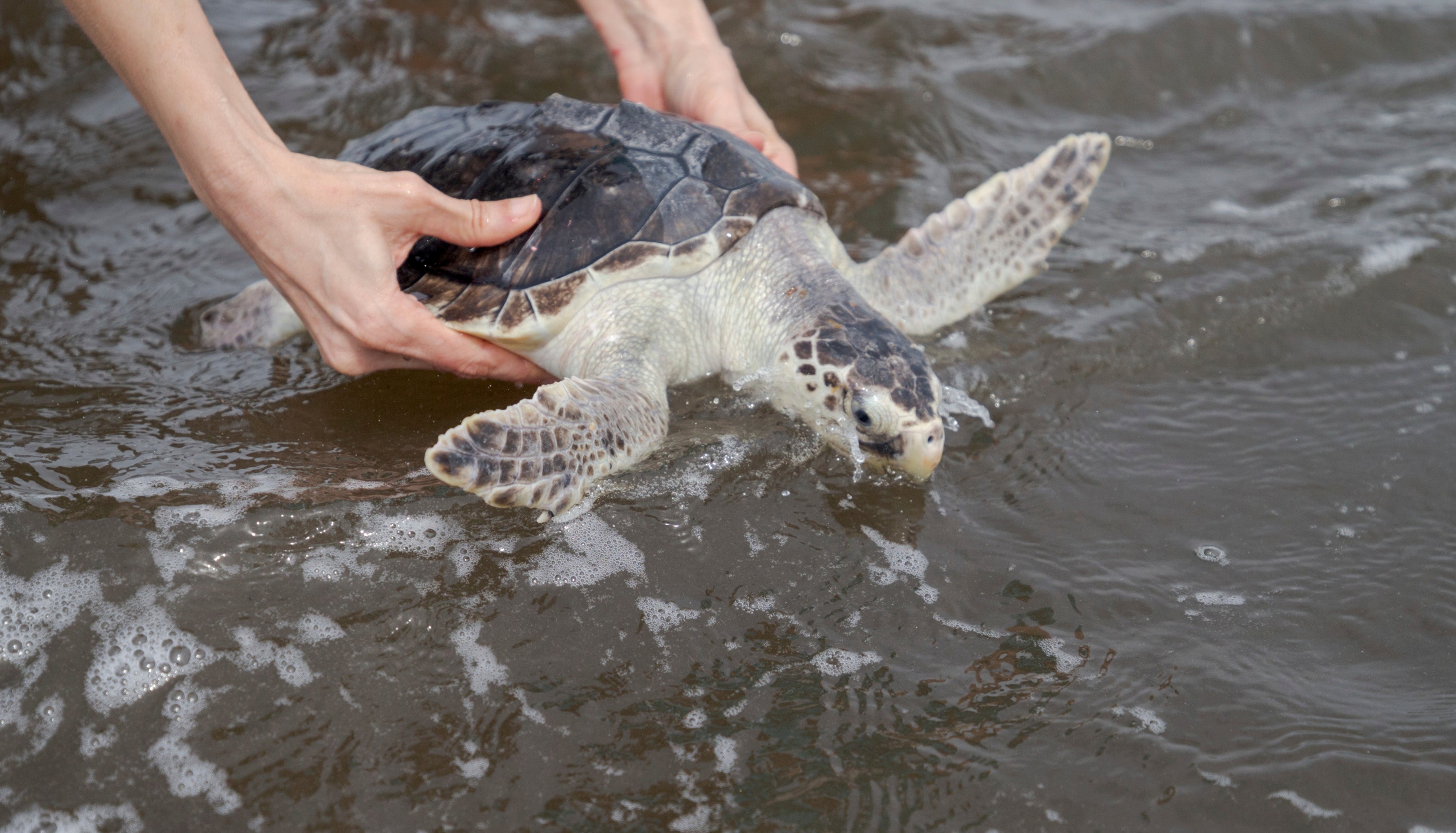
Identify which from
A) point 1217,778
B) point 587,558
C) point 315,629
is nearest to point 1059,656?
point 1217,778

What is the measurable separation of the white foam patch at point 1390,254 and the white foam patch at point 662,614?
9.31ft

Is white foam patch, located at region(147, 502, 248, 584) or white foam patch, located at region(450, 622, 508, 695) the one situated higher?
white foam patch, located at region(147, 502, 248, 584)

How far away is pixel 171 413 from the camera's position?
2.47m

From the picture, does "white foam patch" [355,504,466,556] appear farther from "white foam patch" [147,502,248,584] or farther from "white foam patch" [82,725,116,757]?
"white foam patch" [82,725,116,757]

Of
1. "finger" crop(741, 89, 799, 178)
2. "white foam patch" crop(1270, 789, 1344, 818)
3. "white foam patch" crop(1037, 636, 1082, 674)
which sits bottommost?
"white foam patch" crop(1270, 789, 1344, 818)

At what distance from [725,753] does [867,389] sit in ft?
3.41

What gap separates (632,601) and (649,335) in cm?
91

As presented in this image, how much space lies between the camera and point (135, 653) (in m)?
1.75

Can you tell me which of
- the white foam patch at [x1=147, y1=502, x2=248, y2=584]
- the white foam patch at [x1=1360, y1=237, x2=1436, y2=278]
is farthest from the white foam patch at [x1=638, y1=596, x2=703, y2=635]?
the white foam patch at [x1=1360, y1=237, x2=1436, y2=278]

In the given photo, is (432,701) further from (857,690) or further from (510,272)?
(510,272)

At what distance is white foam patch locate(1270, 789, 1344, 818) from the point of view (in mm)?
1606

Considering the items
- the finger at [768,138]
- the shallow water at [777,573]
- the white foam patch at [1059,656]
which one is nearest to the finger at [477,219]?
the shallow water at [777,573]

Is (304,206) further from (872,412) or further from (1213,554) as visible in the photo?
(1213,554)

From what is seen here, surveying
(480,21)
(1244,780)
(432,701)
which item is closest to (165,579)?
(432,701)
